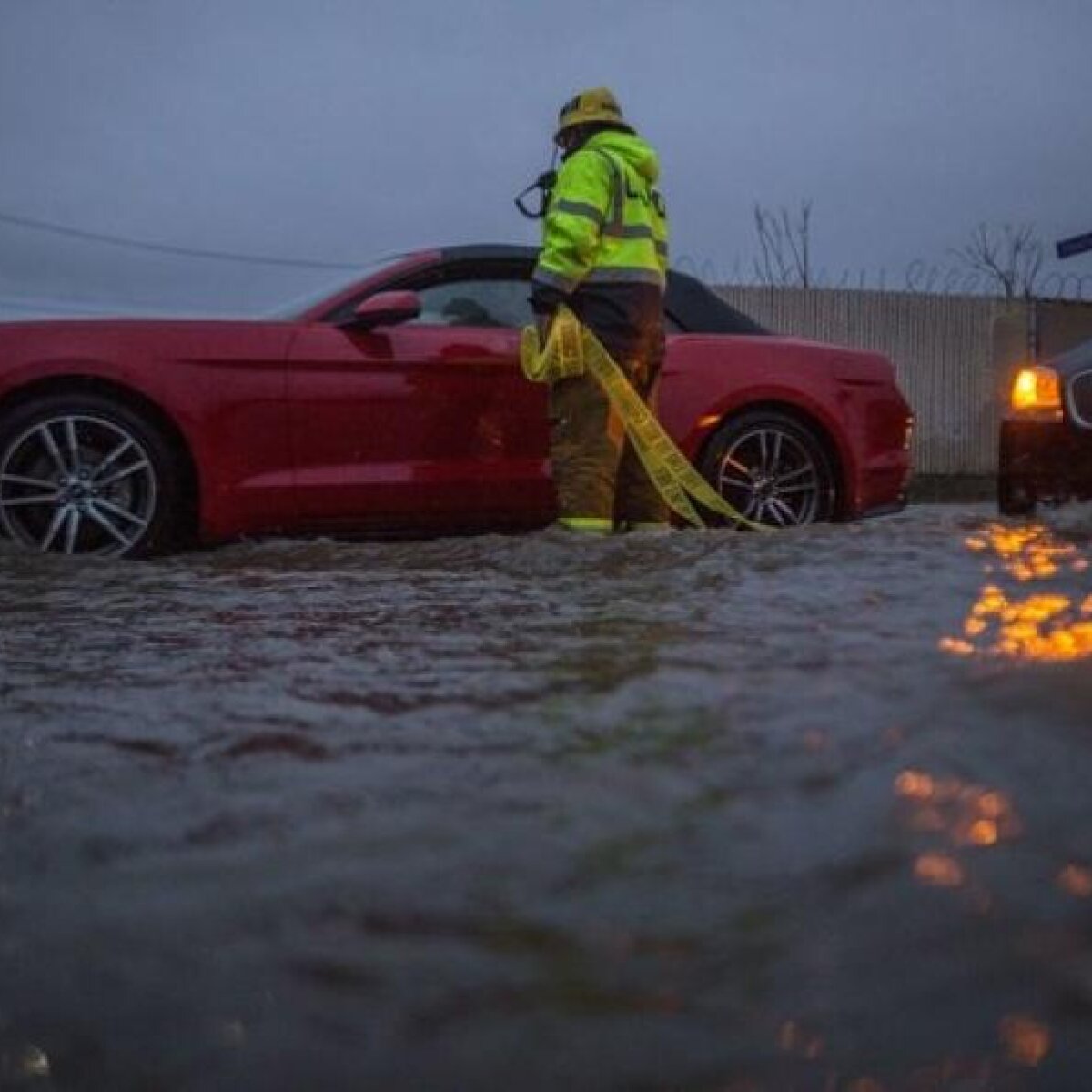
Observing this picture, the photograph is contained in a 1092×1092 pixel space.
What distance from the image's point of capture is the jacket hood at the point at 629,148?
17.8 ft

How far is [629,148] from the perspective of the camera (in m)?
5.46

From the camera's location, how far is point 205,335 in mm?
5199

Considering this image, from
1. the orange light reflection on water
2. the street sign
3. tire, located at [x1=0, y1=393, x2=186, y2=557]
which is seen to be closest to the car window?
tire, located at [x1=0, y1=393, x2=186, y2=557]

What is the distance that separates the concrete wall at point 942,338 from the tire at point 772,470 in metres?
9.81

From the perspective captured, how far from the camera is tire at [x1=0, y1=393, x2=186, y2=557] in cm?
485

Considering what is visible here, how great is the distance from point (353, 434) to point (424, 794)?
12.4 feet

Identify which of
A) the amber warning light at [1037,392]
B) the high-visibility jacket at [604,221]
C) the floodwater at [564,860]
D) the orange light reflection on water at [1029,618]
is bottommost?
the floodwater at [564,860]

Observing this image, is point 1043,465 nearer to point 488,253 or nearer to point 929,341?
point 488,253

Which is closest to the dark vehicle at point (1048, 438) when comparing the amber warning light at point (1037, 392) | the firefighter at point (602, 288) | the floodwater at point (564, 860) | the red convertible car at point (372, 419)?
the amber warning light at point (1037, 392)

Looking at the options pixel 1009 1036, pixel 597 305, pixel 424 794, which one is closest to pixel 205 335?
pixel 597 305

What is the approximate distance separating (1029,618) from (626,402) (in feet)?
9.46

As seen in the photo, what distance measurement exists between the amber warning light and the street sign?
6524 millimetres

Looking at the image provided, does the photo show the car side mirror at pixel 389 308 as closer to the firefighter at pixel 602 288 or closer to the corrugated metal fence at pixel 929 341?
the firefighter at pixel 602 288

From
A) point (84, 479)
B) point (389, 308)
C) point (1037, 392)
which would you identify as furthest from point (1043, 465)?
point (84, 479)
